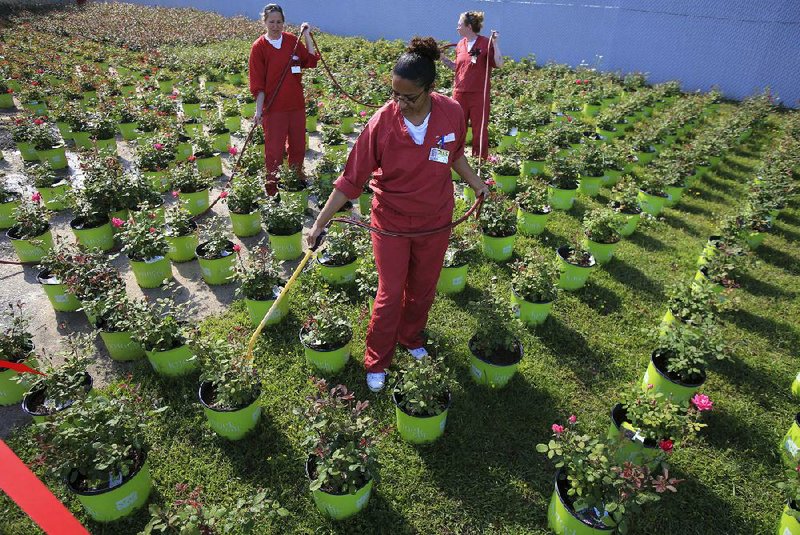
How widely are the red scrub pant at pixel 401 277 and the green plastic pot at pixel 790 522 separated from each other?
232cm

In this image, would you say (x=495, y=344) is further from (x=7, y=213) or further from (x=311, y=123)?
(x=311, y=123)

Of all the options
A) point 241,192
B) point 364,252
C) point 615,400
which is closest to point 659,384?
point 615,400

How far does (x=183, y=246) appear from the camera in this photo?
15.5 ft

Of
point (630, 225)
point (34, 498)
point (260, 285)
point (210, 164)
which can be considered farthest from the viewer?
point (210, 164)

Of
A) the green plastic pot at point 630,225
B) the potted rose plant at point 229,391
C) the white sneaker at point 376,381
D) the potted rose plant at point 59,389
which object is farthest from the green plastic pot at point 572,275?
the potted rose plant at point 59,389

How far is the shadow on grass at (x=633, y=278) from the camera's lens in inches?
181

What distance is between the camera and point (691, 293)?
3.71m

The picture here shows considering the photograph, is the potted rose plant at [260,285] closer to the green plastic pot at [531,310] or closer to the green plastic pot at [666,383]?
the green plastic pot at [531,310]

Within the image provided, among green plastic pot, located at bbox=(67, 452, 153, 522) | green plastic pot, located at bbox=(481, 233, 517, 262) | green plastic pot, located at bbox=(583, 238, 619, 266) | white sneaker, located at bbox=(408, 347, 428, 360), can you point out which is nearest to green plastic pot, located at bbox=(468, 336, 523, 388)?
white sneaker, located at bbox=(408, 347, 428, 360)

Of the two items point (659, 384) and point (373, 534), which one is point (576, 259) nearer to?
point (659, 384)

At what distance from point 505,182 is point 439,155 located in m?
3.66

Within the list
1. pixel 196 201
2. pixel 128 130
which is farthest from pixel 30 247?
pixel 128 130

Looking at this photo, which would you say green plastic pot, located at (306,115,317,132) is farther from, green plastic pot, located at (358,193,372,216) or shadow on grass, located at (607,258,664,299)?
shadow on grass, located at (607,258,664,299)

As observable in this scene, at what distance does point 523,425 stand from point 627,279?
2333 millimetres
